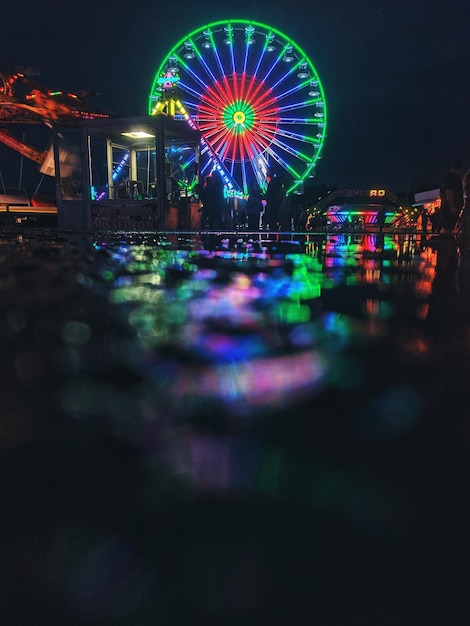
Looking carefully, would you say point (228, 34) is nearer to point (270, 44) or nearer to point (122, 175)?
point (270, 44)

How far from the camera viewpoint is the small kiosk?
1420cm

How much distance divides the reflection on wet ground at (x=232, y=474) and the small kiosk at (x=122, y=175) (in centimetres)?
1293

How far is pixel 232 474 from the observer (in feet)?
3.19

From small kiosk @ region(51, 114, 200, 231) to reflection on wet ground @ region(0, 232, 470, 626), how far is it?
1293 centimetres

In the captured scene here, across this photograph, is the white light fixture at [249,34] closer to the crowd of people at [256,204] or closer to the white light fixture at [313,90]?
the white light fixture at [313,90]

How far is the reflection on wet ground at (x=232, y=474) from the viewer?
0.69m

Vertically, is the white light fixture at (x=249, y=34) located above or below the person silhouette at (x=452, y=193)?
above

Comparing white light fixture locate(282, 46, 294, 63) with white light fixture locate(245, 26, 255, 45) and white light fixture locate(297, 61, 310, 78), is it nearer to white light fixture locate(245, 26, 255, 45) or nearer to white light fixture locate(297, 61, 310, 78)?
white light fixture locate(297, 61, 310, 78)

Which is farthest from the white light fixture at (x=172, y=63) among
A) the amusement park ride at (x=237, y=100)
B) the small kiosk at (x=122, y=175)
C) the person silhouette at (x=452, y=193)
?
the person silhouette at (x=452, y=193)

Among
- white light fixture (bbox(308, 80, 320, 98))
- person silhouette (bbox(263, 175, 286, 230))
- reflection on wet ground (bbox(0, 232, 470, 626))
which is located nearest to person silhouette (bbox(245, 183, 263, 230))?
person silhouette (bbox(263, 175, 286, 230))

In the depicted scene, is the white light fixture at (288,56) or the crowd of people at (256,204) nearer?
the crowd of people at (256,204)

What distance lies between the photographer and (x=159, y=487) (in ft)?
3.02

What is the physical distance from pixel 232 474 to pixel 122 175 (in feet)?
54.5

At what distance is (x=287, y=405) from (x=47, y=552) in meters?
0.71
